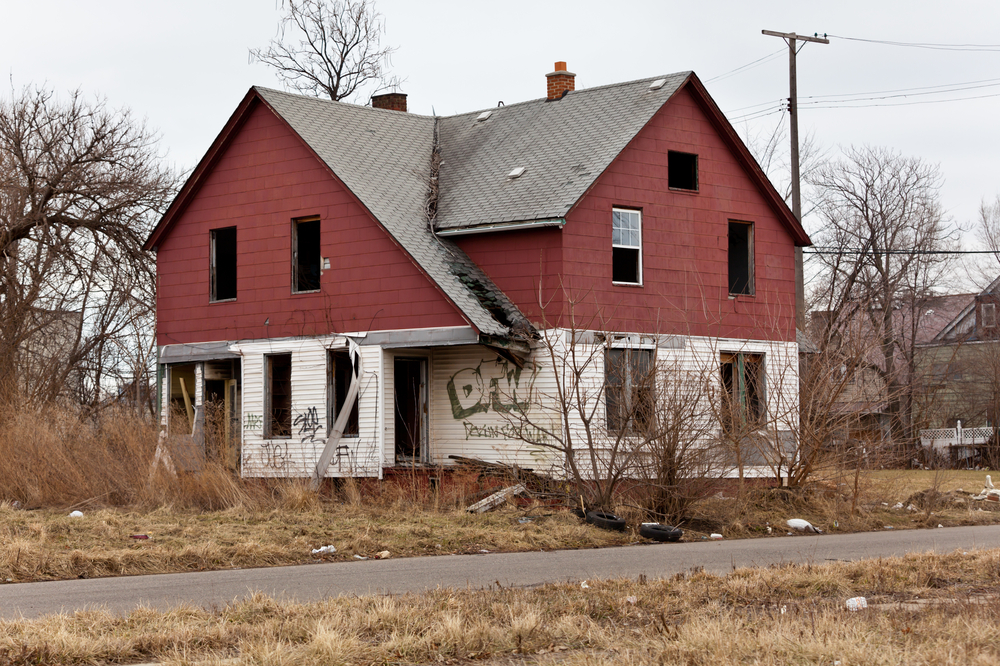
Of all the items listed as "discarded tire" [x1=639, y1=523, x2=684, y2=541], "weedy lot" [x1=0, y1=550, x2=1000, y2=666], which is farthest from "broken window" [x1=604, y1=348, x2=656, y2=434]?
"weedy lot" [x1=0, y1=550, x2=1000, y2=666]

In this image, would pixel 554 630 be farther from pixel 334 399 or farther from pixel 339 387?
pixel 339 387

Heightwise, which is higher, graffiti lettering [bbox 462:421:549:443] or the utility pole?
the utility pole

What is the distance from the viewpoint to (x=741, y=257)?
24406 mm

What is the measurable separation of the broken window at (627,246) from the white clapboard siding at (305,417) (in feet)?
16.4

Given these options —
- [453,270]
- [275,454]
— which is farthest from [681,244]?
[275,454]

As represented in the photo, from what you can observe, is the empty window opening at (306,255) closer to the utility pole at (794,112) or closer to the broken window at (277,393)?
the broken window at (277,393)

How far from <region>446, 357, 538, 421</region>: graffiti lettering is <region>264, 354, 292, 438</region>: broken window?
3475 millimetres

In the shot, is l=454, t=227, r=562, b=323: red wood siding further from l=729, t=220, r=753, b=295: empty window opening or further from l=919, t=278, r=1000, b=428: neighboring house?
l=919, t=278, r=1000, b=428: neighboring house

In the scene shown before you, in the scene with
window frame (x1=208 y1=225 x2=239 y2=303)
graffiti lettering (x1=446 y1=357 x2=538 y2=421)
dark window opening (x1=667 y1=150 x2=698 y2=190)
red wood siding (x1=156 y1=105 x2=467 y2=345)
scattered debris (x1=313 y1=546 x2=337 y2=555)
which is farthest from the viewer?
window frame (x1=208 y1=225 x2=239 y2=303)

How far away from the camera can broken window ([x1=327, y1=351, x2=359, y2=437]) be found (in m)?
21.7

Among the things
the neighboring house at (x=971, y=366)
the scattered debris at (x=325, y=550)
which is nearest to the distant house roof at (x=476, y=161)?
the scattered debris at (x=325, y=550)

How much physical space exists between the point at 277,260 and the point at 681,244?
8208 mm

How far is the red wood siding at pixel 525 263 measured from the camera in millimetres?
20797

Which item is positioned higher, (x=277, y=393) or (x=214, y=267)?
(x=214, y=267)
